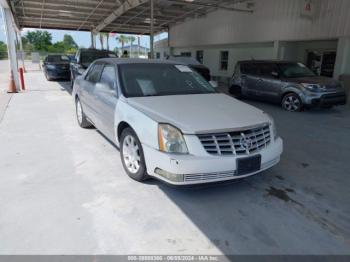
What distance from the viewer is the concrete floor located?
8.10 feet

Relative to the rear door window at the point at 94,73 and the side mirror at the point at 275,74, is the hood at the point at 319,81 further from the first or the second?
the rear door window at the point at 94,73

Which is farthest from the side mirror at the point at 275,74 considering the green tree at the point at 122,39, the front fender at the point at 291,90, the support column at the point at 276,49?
the green tree at the point at 122,39

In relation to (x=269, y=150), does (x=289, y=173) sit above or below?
below

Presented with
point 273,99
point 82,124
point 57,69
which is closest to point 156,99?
point 82,124

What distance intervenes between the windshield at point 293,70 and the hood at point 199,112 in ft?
19.2

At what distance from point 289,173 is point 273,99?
5.64 m

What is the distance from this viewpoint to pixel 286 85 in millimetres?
8547

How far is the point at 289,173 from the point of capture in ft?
13.0

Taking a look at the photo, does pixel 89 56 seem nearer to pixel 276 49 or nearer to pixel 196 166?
pixel 276 49

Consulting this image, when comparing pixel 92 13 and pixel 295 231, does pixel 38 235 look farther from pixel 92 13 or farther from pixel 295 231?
pixel 92 13

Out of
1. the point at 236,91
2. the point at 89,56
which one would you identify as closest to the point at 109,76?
the point at 236,91

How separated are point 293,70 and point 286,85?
93 cm

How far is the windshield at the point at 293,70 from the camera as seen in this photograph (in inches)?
352

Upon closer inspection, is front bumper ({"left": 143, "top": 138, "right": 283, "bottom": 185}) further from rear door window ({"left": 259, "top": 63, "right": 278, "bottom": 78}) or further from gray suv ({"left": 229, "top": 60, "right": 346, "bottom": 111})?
rear door window ({"left": 259, "top": 63, "right": 278, "bottom": 78})
